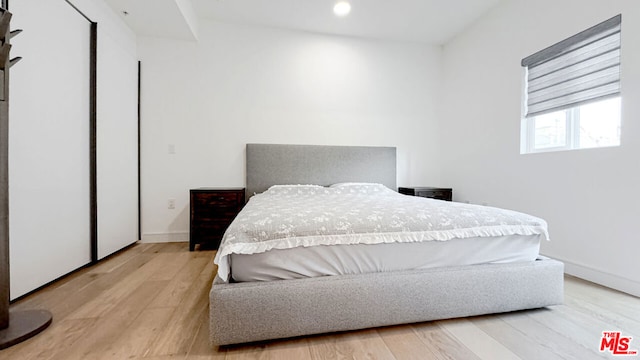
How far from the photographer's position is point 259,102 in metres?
3.37

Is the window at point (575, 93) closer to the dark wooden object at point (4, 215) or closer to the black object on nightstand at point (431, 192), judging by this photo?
the black object on nightstand at point (431, 192)

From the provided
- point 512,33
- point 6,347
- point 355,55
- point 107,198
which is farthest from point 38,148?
point 512,33

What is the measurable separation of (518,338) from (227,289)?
1.41 metres

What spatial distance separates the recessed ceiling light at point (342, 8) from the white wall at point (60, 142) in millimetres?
2260

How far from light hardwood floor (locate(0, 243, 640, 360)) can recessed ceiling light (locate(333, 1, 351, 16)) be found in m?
3.01

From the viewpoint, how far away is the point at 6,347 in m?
1.23

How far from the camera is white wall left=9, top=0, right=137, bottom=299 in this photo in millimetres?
1708

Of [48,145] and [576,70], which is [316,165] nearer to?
[48,145]

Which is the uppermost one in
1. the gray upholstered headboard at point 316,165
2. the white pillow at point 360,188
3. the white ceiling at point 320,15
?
the white ceiling at point 320,15

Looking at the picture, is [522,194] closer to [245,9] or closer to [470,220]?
[470,220]

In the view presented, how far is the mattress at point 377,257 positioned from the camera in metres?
1.29

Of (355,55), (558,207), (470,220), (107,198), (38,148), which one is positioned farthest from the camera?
(355,55)

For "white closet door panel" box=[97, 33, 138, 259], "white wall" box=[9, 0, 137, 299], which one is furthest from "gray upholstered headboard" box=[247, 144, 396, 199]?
"white wall" box=[9, 0, 137, 299]

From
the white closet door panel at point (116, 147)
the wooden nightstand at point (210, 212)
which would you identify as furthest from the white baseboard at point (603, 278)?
the white closet door panel at point (116, 147)
